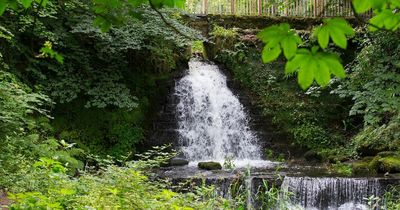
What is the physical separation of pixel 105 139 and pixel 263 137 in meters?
3.84

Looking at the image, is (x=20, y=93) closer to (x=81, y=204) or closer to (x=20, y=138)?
(x=20, y=138)

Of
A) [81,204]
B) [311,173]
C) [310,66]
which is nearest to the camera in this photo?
[310,66]

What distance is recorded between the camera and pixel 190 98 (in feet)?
37.7

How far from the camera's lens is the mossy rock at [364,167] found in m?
7.95

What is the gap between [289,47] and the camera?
114 centimetres

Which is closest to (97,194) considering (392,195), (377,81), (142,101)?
(392,195)

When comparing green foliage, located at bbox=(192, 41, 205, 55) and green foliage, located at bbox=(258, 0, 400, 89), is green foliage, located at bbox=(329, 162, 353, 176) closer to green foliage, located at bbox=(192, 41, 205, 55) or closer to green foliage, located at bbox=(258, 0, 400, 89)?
green foliage, located at bbox=(192, 41, 205, 55)

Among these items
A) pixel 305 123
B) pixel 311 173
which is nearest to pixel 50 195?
pixel 311 173

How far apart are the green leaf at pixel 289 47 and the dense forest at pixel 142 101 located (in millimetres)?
2965

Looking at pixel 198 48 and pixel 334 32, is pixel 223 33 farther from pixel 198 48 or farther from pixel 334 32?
pixel 334 32

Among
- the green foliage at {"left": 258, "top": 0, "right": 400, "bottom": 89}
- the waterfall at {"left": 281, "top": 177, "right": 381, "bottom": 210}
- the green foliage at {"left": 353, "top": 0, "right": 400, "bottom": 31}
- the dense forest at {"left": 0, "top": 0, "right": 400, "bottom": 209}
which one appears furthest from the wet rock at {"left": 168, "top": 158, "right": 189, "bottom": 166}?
the green foliage at {"left": 258, "top": 0, "right": 400, "bottom": 89}

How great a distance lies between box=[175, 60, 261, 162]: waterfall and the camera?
34.5 feet

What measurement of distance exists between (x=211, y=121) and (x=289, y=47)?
10036mm

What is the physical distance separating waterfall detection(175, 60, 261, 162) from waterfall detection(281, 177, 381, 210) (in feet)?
10.5
